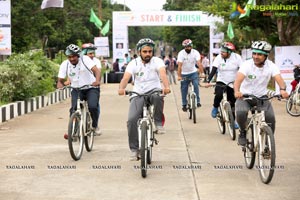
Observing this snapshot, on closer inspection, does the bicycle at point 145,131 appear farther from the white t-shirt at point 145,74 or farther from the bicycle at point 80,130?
the bicycle at point 80,130

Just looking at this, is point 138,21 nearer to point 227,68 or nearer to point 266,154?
point 227,68

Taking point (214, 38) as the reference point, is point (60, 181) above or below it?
below

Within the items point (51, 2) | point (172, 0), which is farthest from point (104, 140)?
point (172, 0)

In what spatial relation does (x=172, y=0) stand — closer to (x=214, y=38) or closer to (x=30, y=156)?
(x=214, y=38)

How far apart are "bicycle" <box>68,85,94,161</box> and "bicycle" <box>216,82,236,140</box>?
2.61m

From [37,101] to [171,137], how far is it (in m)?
6.91

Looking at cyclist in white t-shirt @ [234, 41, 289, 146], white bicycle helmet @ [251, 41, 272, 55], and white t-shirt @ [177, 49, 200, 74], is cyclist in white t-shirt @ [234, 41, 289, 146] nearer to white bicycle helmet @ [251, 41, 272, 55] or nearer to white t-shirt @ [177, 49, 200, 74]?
white bicycle helmet @ [251, 41, 272, 55]

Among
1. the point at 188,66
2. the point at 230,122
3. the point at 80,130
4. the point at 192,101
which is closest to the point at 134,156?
the point at 80,130

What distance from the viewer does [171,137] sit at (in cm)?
1070

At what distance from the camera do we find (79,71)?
9172 millimetres

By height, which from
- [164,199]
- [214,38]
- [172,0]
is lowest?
[164,199]

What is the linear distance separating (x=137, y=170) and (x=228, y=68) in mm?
4111

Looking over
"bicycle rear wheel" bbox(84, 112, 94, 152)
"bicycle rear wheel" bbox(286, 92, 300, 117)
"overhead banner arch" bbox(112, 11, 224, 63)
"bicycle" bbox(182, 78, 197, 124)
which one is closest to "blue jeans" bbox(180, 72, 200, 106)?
"bicycle" bbox(182, 78, 197, 124)

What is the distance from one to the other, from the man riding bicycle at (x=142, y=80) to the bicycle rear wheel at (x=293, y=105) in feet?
23.2
